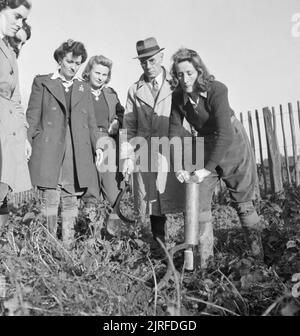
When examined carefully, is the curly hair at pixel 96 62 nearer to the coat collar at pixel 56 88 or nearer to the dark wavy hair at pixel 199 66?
the coat collar at pixel 56 88

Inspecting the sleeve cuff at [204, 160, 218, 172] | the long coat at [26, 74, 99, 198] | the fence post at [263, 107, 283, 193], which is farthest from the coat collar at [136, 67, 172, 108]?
the fence post at [263, 107, 283, 193]

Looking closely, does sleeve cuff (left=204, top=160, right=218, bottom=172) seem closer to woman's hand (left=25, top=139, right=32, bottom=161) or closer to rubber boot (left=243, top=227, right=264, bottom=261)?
rubber boot (left=243, top=227, right=264, bottom=261)

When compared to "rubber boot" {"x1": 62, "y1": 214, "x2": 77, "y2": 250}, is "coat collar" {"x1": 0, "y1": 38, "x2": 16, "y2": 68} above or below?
above

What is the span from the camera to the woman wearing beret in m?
2.91

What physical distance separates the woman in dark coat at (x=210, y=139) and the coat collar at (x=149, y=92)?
313 millimetres

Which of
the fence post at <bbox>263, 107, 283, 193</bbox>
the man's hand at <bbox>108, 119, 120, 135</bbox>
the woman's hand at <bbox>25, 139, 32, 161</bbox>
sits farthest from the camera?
the fence post at <bbox>263, 107, 283, 193</bbox>

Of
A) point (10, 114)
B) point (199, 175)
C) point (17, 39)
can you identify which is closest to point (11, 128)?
point (10, 114)

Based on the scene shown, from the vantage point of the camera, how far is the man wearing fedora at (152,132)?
3.51 meters

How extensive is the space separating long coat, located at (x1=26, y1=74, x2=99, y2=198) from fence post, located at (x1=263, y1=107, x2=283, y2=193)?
4.01m

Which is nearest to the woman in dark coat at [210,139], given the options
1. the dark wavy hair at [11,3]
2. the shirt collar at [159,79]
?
the shirt collar at [159,79]

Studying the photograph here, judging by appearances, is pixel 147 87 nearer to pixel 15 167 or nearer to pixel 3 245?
pixel 15 167

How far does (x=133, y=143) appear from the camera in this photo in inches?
147
